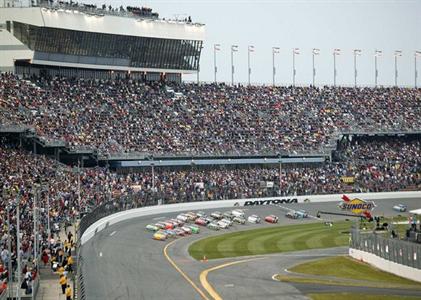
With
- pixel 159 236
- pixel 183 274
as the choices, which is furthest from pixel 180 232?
pixel 183 274

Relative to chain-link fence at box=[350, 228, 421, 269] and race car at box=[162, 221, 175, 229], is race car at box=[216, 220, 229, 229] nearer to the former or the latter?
race car at box=[162, 221, 175, 229]

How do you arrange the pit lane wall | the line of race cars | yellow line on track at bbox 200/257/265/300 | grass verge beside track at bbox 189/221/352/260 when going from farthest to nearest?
the line of race cars < the pit lane wall < grass verge beside track at bbox 189/221/352/260 < yellow line on track at bbox 200/257/265/300

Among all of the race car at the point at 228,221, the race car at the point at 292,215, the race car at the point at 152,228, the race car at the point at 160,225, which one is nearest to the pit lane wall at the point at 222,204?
the race car at the point at 152,228

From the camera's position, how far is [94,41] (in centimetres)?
11731

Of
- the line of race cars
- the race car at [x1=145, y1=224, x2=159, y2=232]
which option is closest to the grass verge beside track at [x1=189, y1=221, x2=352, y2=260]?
the line of race cars

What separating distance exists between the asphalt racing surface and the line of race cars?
3.55ft

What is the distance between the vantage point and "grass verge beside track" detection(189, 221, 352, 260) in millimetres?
77250

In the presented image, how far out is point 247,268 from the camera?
66938mm

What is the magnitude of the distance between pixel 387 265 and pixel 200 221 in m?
32.0

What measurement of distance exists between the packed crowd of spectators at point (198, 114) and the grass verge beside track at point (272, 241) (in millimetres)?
23289

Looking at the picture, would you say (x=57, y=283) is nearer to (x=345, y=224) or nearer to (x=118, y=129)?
(x=345, y=224)

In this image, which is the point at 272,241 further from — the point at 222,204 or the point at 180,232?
the point at 222,204

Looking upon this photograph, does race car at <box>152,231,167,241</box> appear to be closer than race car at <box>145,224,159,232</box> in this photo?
Yes

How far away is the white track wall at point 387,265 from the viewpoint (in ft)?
194
